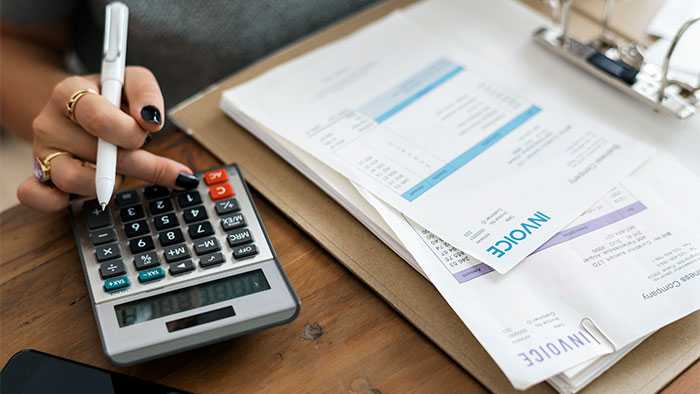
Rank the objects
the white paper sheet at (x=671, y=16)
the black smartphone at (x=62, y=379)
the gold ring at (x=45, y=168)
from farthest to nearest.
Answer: the white paper sheet at (x=671, y=16) → the gold ring at (x=45, y=168) → the black smartphone at (x=62, y=379)

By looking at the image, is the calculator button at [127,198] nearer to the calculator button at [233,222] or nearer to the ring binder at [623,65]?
the calculator button at [233,222]

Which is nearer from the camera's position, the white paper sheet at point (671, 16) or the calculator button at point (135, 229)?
the calculator button at point (135, 229)

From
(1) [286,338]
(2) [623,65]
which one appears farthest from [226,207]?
(2) [623,65]

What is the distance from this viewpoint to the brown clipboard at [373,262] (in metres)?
0.49

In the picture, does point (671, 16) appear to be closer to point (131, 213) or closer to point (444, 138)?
point (444, 138)

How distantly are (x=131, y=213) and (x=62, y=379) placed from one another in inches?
5.5

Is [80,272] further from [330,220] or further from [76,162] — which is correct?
[330,220]

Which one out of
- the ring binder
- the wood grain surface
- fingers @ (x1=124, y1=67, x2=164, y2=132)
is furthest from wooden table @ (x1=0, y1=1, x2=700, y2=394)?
the ring binder

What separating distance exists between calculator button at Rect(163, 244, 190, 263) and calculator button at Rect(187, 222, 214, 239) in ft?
0.04

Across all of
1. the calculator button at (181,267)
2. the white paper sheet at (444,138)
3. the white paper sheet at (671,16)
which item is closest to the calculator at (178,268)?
the calculator button at (181,267)

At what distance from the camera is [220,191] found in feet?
1.97

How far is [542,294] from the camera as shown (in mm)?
526

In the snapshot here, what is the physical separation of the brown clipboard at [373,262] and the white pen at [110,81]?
0.09m

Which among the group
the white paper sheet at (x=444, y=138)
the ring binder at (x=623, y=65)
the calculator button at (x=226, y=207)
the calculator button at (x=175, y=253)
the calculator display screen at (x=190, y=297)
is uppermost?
the ring binder at (x=623, y=65)
